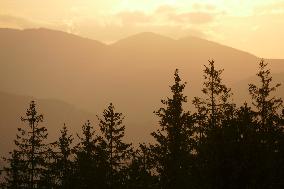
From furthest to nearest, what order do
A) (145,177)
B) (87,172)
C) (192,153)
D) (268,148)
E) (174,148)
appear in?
(192,153), (145,177), (87,172), (174,148), (268,148)

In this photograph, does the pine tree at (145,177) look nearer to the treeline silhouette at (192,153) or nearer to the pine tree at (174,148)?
the treeline silhouette at (192,153)

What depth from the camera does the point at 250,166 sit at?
1567cm

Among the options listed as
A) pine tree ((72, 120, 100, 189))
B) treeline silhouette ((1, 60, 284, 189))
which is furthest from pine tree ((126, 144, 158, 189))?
pine tree ((72, 120, 100, 189))

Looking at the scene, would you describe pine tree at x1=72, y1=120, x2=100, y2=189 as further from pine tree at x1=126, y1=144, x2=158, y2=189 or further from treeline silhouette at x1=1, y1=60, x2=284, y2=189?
pine tree at x1=126, y1=144, x2=158, y2=189

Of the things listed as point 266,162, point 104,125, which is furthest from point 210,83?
point 266,162

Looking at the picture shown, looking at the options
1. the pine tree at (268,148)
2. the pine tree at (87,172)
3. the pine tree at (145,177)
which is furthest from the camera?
the pine tree at (87,172)

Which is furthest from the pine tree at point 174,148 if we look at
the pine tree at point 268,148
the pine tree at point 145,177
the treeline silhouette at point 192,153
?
the pine tree at point 268,148

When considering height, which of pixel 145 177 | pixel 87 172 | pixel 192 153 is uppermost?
pixel 192 153

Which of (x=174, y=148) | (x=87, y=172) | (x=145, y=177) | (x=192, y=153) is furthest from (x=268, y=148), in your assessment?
(x=87, y=172)

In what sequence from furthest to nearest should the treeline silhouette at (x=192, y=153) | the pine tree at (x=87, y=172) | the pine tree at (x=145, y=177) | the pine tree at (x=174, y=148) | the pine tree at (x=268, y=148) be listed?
the pine tree at (x=87, y=172), the pine tree at (x=145, y=177), the pine tree at (x=174, y=148), the pine tree at (x=268, y=148), the treeline silhouette at (x=192, y=153)

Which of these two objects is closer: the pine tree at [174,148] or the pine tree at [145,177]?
the pine tree at [174,148]

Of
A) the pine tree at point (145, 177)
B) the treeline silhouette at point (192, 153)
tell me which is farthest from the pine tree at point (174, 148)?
the pine tree at point (145, 177)

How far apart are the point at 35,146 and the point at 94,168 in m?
8.55

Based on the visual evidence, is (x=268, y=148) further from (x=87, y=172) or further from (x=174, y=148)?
(x=87, y=172)
